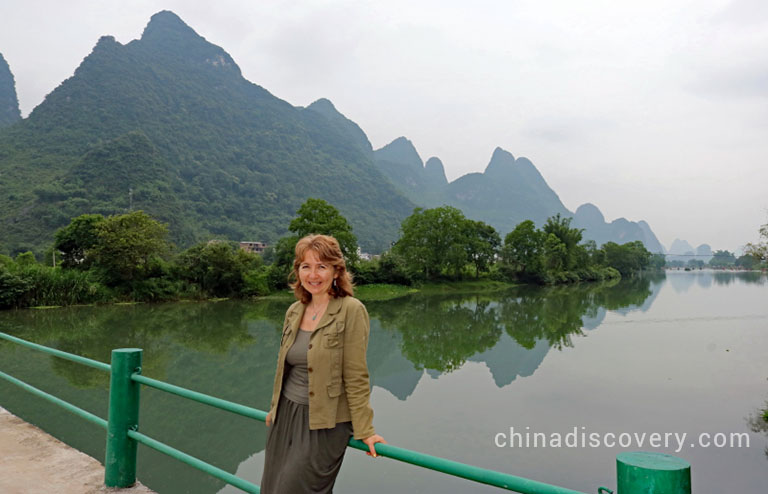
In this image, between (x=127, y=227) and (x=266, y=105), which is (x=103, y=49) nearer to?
(x=266, y=105)

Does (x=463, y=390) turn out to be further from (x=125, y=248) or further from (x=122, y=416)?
(x=125, y=248)

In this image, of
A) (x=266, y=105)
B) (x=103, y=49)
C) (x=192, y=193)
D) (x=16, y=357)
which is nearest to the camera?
(x=16, y=357)

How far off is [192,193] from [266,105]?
5504 centimetres

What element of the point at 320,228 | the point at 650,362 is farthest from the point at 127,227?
the point at 650,362

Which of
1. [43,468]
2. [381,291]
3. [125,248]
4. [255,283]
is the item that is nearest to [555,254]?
[381,291]

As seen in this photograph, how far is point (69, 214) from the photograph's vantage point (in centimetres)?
4175

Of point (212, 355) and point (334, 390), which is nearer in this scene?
point (334, 390)

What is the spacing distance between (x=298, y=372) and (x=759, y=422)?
752 cm

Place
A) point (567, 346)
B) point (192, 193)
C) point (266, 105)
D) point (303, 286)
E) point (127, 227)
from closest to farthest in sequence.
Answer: point (303, 286) → point (567, 346) → point (127, 227) → point (192, 193) → point (266, 105)

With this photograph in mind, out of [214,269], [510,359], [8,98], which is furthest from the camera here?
[8,98]

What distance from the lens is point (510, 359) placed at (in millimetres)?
11266

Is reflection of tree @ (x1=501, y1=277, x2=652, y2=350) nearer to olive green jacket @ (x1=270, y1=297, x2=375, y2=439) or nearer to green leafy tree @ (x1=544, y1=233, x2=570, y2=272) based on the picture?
olive green jacket @ (x1=270, y1=297, x2=375, y2=439)

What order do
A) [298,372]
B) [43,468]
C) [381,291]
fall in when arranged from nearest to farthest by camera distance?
1. [298,372]
2. [43,468]
3. [381,291]

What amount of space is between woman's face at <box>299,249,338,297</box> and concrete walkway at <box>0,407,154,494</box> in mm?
1610
